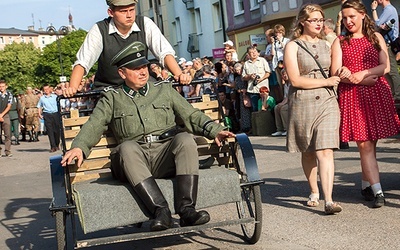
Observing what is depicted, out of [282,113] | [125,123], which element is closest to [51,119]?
[282,113]

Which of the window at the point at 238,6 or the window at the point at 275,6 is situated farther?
the window at the point at 238,6

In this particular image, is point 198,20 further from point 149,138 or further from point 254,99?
point 149,138

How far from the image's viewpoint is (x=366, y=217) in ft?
22.6

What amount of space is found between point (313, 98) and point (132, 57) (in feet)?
6.54

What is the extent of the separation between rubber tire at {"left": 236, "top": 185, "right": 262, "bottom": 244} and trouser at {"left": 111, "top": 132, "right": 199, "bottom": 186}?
1.87ft

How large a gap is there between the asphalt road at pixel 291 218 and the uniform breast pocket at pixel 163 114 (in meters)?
1.10

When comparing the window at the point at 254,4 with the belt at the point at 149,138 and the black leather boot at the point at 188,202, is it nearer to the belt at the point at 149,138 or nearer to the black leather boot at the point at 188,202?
the belt at the point at 149,138

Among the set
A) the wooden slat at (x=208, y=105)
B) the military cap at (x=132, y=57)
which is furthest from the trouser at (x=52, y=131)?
the military cap at (x=132, y=57)

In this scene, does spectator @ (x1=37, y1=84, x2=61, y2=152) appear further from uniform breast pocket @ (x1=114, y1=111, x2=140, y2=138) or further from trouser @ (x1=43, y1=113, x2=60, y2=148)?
uniform breast pocket @ (x1=114, y1=111, x2=140, y2=138)

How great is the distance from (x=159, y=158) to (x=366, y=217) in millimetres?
2087

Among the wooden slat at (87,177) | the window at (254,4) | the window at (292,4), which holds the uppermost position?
the window at (254,4)

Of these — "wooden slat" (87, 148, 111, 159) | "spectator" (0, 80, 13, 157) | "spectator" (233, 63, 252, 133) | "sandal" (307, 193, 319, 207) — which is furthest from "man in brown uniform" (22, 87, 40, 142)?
"wooden slat" (87, 148, 111, 159)

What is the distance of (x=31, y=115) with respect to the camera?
31484mm

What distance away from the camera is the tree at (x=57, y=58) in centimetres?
10775
